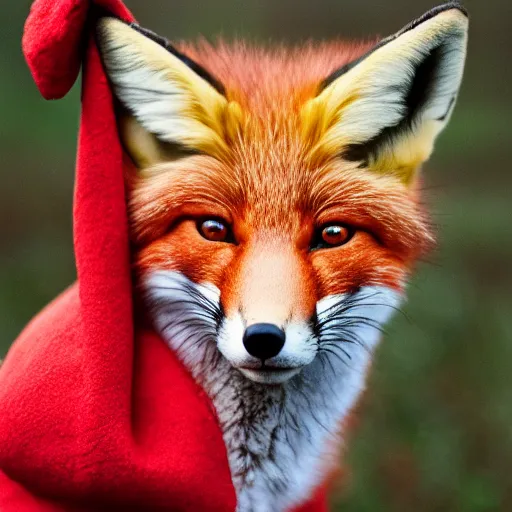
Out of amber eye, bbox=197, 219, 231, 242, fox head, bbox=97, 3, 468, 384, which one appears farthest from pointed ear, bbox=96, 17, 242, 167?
amber eye, bbox=197, 219, 231, 242

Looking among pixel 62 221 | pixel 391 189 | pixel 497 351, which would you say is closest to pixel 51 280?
pixel 62 221

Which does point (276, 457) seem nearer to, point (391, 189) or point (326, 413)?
point (326, 413)

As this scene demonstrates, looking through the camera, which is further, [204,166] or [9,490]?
[9,490]

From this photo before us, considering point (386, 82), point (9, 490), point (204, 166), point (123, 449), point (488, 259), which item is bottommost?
point (488, 259)

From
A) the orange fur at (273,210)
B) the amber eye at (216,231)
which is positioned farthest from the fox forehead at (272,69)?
the amber eye at (216,231)

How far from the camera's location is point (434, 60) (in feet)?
5.07

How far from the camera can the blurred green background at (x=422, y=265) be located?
328cm

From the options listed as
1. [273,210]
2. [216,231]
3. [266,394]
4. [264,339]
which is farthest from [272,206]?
[266,394]

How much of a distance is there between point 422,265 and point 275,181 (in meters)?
0.44

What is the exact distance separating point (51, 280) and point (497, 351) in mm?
2565

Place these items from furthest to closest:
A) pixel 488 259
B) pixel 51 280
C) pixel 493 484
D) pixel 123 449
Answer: pixel 488 259 < pixel 51 280 < pixel 493 484 < pixel 123 449

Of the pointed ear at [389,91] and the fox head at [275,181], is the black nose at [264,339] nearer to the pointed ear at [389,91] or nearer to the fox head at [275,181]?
the fox head at [275,181]

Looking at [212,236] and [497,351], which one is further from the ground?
[212,236]

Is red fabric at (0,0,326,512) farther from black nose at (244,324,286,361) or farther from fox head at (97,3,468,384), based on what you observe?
black nose at (244,324,286,361)
